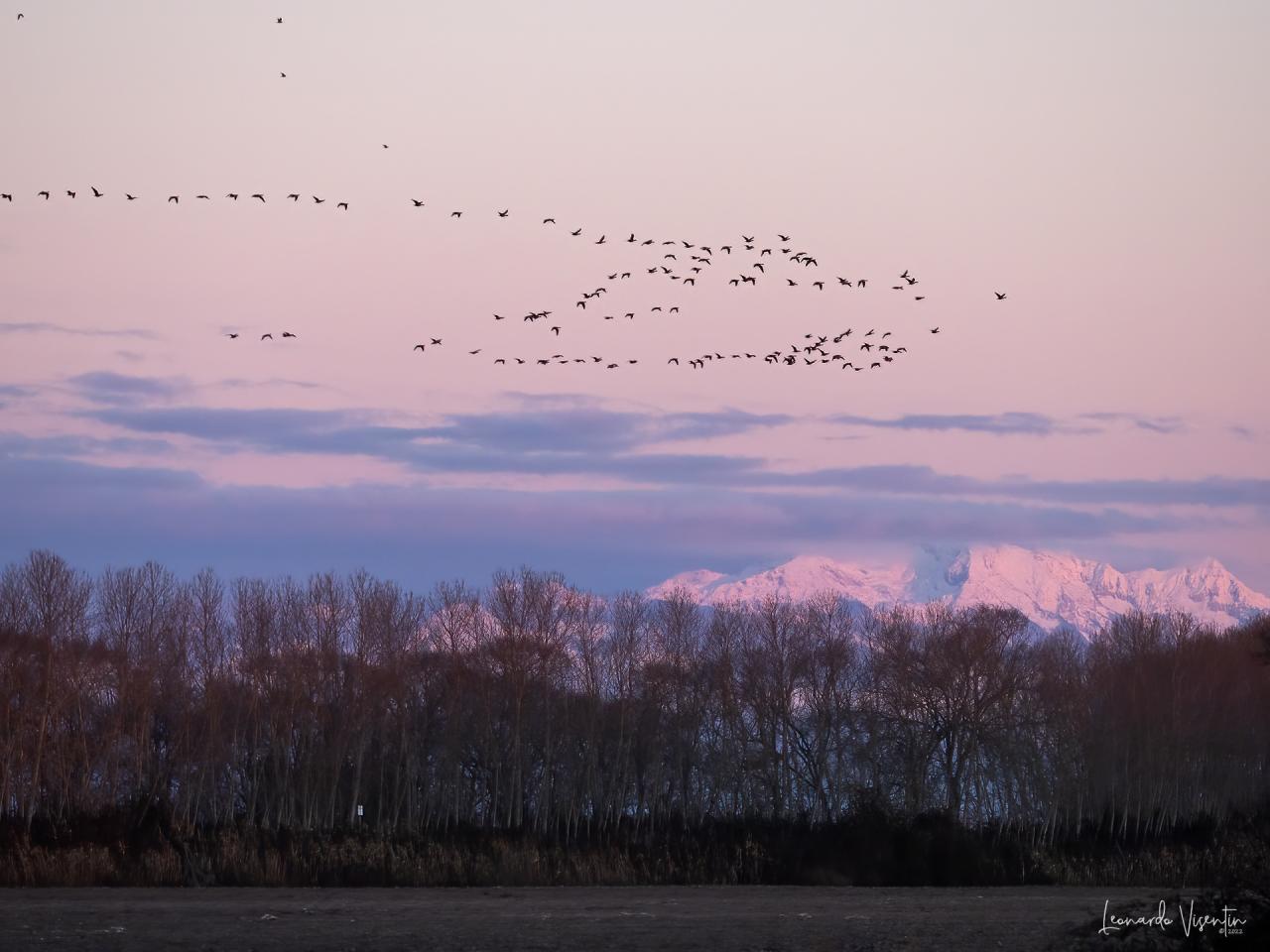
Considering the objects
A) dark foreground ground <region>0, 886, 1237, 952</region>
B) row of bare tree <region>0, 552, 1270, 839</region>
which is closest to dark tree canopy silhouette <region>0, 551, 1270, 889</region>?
row of bare tree <region>0, 552, 1270, 839</region>

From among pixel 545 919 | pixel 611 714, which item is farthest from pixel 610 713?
pixel 545 919

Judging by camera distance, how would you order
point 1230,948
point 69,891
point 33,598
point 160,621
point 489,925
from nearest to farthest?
1. point 1230,948
2. point 489,925
3. point 69,891
4. point 33,598
5. point 160,621

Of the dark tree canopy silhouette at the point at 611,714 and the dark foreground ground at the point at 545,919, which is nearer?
the dark foreground ground at the point at 545,919

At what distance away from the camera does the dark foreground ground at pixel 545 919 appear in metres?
30.3

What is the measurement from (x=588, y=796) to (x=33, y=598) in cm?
3018

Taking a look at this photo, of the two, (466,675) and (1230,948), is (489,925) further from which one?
(466,675)

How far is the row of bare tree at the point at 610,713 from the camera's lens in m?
75.2

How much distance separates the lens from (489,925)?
110ft

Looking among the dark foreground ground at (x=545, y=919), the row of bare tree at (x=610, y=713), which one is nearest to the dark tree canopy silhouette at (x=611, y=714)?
the row of bare tree at (x=610, y=713)

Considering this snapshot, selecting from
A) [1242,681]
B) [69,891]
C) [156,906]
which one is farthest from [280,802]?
[1242,681]

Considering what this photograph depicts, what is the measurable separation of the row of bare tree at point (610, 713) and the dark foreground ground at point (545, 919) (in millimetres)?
30243

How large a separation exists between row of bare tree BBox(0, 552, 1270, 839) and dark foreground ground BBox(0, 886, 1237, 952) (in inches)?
1191

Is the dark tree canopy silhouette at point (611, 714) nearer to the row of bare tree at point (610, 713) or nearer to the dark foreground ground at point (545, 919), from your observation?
the row of bare tree at point (610, 713)

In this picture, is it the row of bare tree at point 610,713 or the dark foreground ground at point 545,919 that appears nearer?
the dark foreground ground at point 545,919
